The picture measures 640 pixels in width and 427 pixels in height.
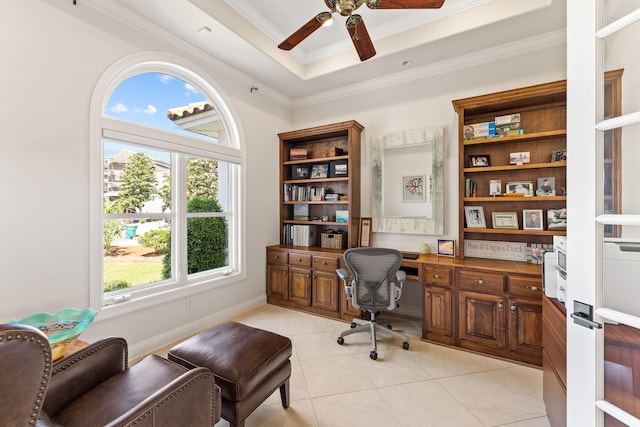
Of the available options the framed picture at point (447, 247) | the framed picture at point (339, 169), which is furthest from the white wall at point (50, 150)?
the framed picture at point (447, 247)

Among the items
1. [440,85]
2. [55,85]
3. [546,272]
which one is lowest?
[546,272]

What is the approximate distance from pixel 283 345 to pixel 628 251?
1.69m

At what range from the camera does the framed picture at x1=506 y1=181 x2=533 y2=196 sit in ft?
8.52

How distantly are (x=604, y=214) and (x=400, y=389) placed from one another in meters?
1.71

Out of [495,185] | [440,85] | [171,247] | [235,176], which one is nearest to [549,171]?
[495,185]

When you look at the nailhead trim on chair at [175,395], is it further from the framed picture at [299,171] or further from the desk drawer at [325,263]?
the framed picture at [299,171]

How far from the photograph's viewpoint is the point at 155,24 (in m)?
2.41

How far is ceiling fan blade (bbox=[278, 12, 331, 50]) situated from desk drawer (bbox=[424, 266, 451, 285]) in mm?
2323

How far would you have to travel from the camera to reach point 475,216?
2.82 meters

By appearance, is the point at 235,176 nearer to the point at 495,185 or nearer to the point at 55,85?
the point at 55,85

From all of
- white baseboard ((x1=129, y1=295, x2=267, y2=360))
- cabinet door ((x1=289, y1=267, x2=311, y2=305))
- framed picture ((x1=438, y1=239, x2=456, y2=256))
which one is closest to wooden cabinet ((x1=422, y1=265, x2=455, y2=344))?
framed picture ((x1=438, y1=239, x2=456, y2=256))

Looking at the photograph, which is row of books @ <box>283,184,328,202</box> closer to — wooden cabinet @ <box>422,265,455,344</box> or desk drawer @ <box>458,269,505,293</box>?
wooden cabinet @ <box>422,265,455,344</box>

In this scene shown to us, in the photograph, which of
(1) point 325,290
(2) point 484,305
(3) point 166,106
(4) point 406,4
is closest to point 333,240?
(1) point 325,290

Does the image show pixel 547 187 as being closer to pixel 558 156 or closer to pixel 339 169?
pixel 558 156
